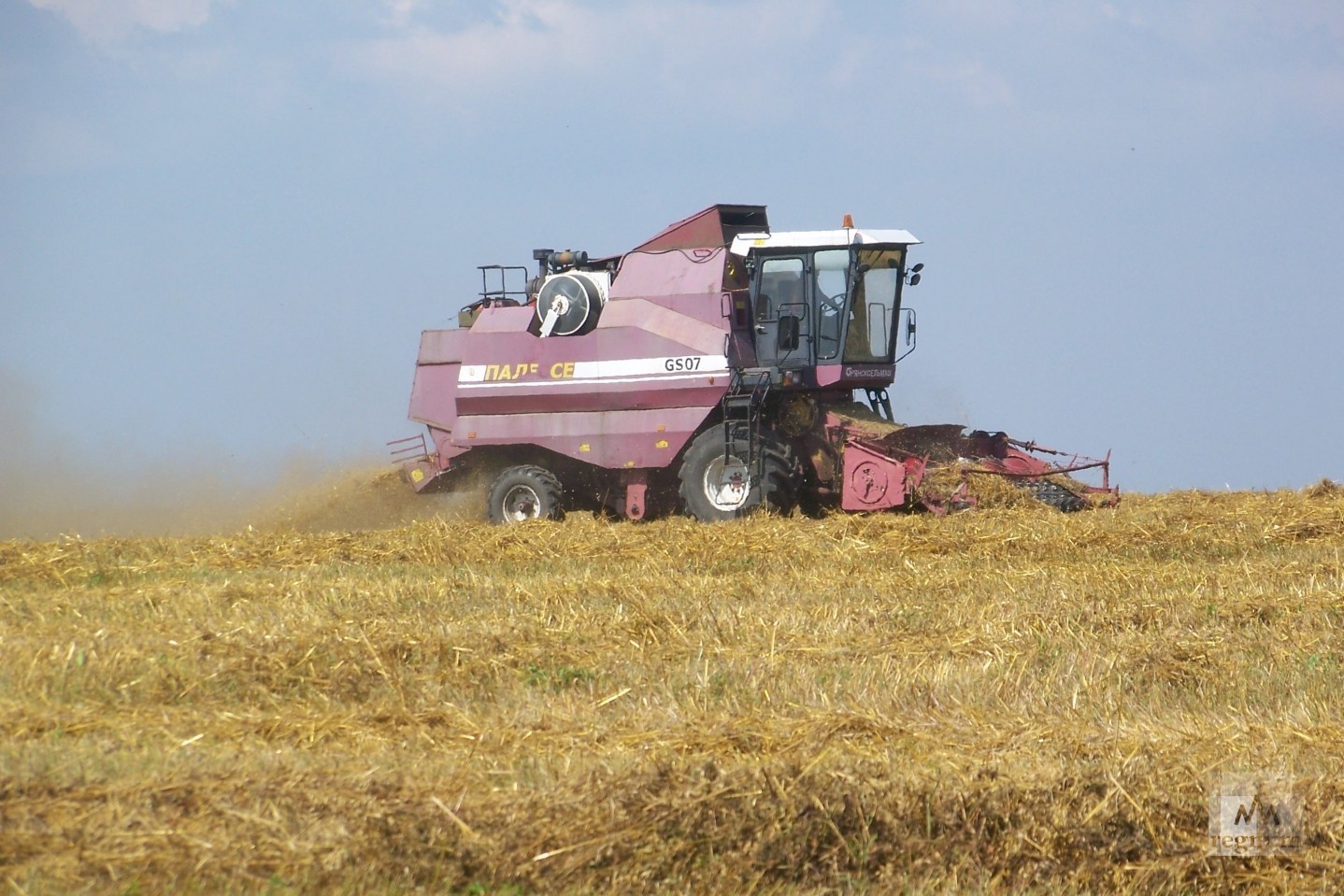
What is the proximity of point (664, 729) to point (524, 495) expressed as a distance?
1029 cm

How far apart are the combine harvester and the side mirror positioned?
14 millimetres

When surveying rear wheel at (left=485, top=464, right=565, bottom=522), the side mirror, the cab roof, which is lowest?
rear wheel at (left=485, top=464, right=565, bottom=522)

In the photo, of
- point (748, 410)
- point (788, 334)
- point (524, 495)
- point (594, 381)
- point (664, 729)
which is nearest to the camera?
point (664, 729)

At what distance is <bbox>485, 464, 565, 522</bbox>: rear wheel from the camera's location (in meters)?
15.2

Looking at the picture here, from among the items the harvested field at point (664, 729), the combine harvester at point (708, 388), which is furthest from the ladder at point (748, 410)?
the harvested field at point (664, 729)

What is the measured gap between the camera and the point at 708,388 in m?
14.5

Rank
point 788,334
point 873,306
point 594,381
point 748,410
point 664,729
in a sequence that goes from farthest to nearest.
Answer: point 594,381 < point 873,306 < point 788,334 < point 748,410 < point 664,729

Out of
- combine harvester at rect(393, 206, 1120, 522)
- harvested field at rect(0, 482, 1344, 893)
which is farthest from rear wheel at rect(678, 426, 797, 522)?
harvested field at rect(0, 482, 1344, 893)

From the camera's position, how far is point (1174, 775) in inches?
191

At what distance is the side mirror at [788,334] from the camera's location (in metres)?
14.5

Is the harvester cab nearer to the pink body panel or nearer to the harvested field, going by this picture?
the pink body panel

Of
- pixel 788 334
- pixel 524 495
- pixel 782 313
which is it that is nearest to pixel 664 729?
pixel 788 334

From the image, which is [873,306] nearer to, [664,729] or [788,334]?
[788,334]

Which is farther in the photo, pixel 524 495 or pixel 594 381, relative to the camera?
pixel 524 495
